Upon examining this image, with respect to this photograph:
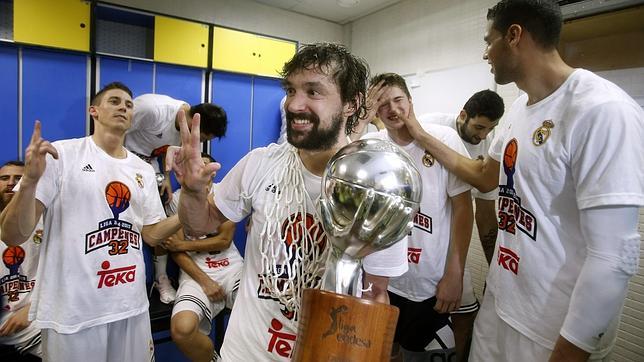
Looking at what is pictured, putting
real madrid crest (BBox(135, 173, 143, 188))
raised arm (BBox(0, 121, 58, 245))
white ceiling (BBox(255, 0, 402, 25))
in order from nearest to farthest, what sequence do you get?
raised arm (BBox(0, 121, 58, 245)) < real madrid crest (BBox(135, 173, 143, 188)) < white ceiling (BBox(255, 0, 402, 25))

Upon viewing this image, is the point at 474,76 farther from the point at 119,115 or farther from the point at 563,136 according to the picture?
the point at 119,115

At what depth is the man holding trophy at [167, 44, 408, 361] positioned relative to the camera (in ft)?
3.11

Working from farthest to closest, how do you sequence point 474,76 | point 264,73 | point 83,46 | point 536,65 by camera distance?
point 264,73 → point 474,76 → point 83,46 → point 536,65

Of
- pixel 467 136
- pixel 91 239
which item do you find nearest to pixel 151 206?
pixel 91 239

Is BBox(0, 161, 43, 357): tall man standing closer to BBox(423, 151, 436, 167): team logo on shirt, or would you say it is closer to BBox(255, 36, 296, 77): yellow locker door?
BBox(423, 151, 436, 167): team logo on shirt

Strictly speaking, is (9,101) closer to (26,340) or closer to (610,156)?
(26,340)

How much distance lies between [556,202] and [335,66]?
0.73m

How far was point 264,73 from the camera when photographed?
3510mm

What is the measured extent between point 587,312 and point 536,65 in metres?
0.72

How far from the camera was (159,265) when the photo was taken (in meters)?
2.60

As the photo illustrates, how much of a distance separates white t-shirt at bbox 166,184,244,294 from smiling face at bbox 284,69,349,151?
70.5 inches

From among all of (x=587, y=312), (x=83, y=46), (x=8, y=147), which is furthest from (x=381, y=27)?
(x=587, y=312)

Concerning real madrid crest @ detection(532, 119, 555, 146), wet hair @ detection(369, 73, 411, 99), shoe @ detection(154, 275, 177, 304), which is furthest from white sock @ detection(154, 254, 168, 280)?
real madrid crest @ detection(532, 119, 555, 146)

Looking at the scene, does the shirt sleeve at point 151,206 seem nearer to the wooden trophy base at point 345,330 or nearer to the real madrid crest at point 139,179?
the real madrid crest at point 139,179
